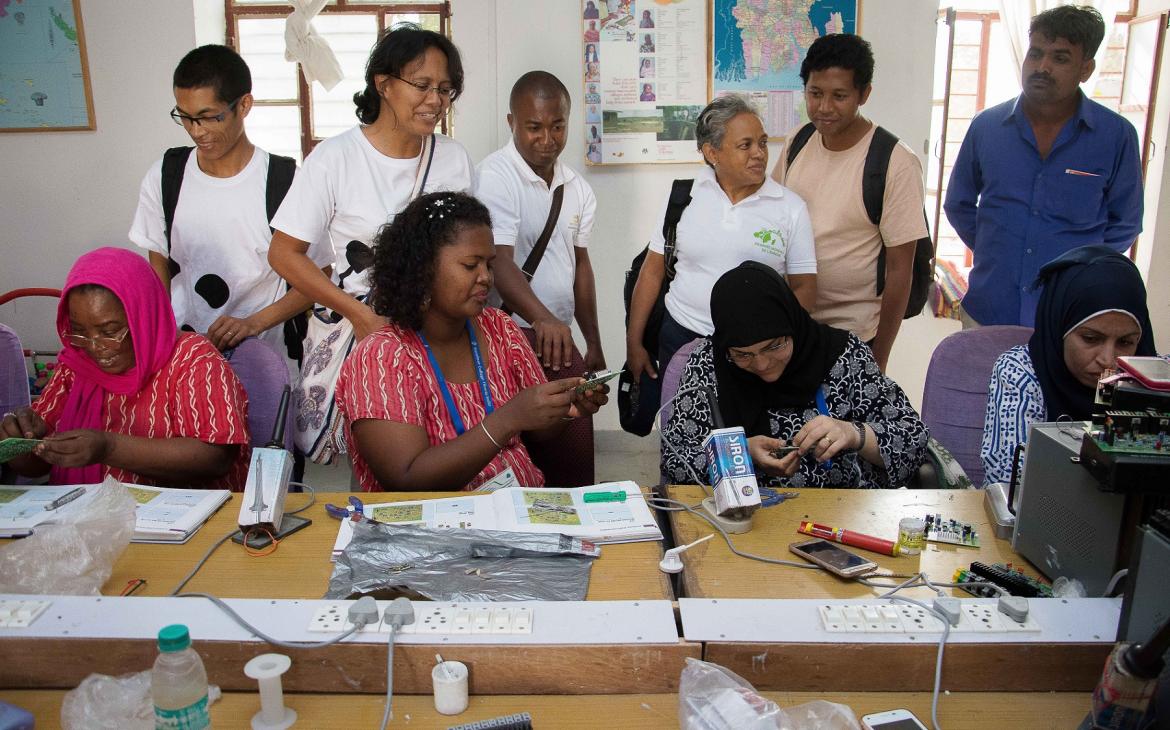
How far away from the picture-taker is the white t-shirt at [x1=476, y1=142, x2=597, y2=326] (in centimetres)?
279

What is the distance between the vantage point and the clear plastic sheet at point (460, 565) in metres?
1.38

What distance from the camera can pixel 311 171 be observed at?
92.7 inches

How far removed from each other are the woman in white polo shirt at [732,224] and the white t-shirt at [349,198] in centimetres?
82

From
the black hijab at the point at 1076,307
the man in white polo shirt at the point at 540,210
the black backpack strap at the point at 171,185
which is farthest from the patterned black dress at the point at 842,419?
the black backpack strap at the point at 171,185

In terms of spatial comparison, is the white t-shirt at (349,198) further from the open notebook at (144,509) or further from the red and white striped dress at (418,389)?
the open notebook at (144,509)

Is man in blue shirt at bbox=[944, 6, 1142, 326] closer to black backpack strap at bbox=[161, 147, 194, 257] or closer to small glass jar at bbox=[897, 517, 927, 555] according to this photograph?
small glass jar at bbox=[897, 517, 927, 555]

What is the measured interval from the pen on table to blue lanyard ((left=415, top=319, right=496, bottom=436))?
0.77 metres

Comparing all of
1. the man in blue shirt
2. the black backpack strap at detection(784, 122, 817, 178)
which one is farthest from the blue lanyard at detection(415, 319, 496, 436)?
the man in blue shirt

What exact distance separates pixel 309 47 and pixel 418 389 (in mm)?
2793

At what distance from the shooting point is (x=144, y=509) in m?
1.70

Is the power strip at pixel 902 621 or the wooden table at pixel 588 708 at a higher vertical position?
the power strip at pixel 902 621

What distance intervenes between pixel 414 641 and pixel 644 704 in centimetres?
32

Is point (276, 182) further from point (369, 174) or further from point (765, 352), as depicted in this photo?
point (765, 352)

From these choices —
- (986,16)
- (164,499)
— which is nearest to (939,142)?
(986,16)
